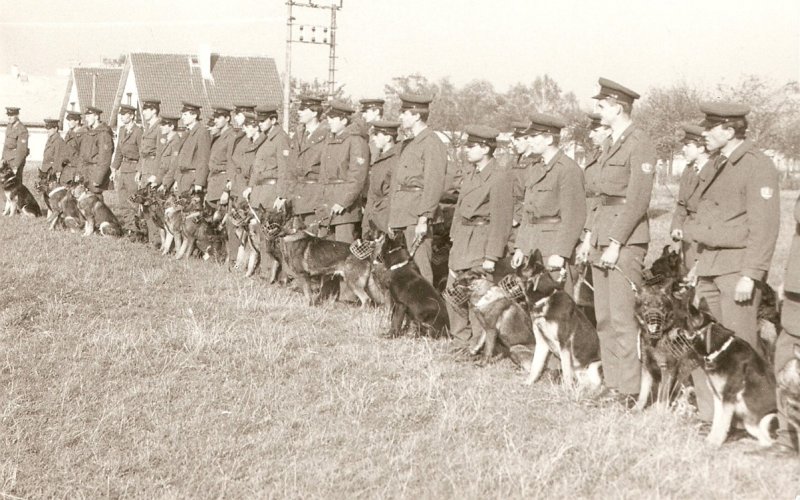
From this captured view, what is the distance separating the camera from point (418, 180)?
8.62 meters

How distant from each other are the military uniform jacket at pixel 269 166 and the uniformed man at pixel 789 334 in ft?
24.0

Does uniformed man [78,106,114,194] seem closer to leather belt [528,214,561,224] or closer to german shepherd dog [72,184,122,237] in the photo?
german shepherd dog [72,184,122,237]

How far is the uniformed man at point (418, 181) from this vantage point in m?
8.42

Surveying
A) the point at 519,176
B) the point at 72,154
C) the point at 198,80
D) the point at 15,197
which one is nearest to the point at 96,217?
the point at 72,154

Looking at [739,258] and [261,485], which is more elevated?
[739,258]

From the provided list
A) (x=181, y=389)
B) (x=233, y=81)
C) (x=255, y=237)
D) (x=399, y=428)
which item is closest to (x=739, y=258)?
(x=399, y=428)

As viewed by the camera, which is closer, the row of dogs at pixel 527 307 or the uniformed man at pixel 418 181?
the row of dogs at pixel 527 307

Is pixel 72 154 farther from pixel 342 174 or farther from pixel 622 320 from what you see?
pixel 622 320

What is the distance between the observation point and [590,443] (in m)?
5.16

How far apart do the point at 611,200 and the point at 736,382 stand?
1692 millimetres

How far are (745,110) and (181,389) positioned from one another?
4.60 metres

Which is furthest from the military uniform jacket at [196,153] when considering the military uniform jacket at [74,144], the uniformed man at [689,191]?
the uniformed man at [689,191]

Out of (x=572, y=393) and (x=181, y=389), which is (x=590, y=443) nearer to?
(x=572, y=393)

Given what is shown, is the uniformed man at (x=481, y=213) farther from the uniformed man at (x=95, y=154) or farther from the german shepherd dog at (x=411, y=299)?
the uniformed man at (x=95, y=154)
